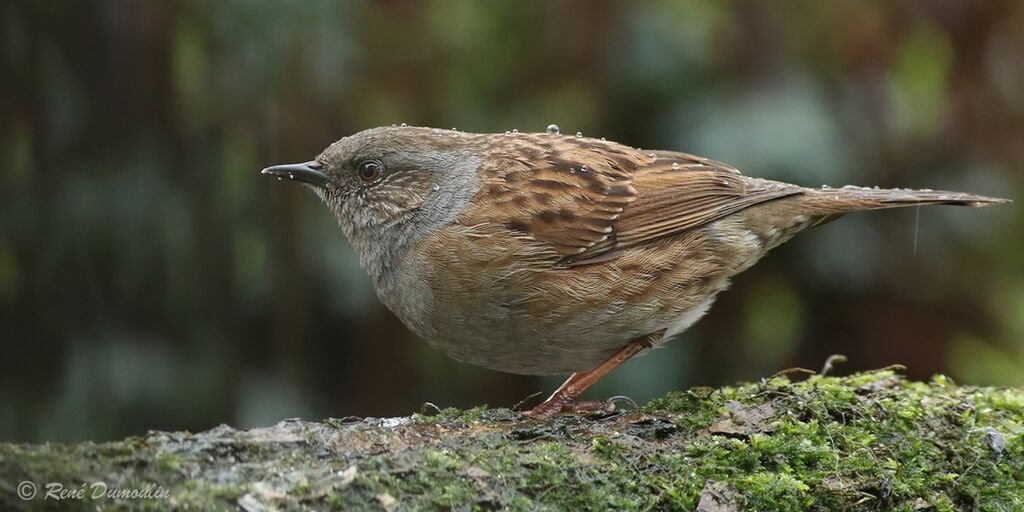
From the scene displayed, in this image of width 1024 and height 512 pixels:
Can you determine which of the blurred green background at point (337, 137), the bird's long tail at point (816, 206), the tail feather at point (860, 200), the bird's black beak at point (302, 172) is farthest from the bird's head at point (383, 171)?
the tail feather at point (860, 200)

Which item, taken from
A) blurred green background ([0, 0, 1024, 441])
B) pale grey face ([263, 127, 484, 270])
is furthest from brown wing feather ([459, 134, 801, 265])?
blurred green background ([0, 0, 1024, 441])

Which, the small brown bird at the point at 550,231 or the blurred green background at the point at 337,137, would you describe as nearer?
the small brown bird at the point at 550,231

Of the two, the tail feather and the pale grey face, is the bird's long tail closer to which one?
the tail feather

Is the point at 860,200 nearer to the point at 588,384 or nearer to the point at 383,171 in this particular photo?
the point at 588,384

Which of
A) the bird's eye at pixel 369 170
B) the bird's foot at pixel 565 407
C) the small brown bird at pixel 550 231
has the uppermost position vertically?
the bird's eye at pixel 369 170

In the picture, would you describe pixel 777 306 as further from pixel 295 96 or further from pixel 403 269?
pixel 295 96

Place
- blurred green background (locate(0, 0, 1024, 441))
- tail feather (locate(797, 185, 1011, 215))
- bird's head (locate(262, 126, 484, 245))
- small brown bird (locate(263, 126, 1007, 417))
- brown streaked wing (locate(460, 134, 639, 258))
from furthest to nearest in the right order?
1. blurred green background (locate(0, 0, 1024, 441))
2. bird's head (locate(262, 126, 484, 245))
3. tail feather (locate(797, 185, 1011, 215))
4. brown streaked wing (locate(460, 134, 639, 258))
5. small brown bird (locate(263, 126, 1007, 417))

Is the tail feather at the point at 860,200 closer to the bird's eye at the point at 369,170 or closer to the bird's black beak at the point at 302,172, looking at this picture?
the bird's eye at the point at 369,170
